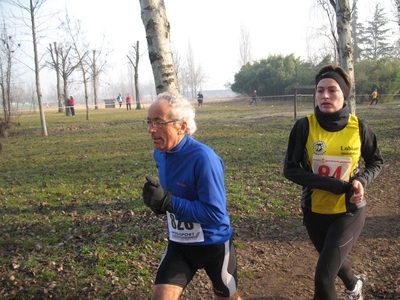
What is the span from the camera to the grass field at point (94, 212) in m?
3.67

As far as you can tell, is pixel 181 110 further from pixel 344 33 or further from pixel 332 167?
pixel 344 33

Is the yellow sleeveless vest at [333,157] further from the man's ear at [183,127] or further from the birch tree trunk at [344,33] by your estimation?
the birch tree trunk at [344,33]

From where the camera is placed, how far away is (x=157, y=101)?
2322mm

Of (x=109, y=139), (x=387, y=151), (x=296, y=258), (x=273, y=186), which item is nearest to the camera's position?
(x=296, y=258)

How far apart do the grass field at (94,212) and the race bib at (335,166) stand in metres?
2.15

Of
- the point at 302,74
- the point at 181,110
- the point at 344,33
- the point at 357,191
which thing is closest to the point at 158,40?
the point at 181,110

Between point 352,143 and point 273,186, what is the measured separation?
431 centimetres

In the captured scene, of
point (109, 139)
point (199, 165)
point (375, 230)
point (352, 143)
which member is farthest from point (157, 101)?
point (109, 139)

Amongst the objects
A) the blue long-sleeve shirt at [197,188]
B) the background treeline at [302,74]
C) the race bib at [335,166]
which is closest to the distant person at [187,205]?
the blue long-sleeve shirt at [197,188]

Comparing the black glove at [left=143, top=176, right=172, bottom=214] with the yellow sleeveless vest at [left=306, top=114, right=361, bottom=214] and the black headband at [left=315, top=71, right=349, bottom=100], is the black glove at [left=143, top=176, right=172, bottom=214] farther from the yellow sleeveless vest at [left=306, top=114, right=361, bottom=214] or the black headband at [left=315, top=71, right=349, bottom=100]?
the black headband at [left=315, top=71, right=349, bottom=100]

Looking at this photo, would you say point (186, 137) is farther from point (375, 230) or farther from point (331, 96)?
point (375, 230)

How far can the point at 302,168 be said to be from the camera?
106 inches

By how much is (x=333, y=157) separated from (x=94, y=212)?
423 centimetres

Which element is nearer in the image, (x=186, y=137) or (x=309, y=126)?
(x=186, y=137)
